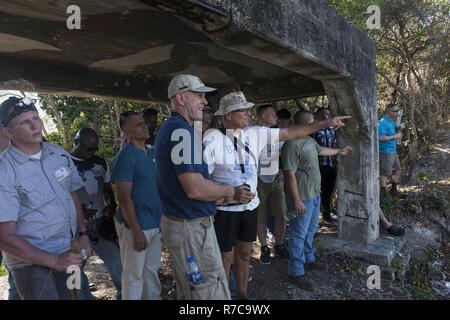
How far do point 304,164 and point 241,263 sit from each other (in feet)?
4.40

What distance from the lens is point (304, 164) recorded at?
3.96 metres

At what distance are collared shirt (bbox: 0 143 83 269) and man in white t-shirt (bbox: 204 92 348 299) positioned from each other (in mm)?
1060

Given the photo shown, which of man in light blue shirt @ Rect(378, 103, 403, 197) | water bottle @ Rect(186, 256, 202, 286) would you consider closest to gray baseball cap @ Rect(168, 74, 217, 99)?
water bottle @ Rect(186, 256, 202, 286)

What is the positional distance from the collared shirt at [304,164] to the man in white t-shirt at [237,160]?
0.62 m

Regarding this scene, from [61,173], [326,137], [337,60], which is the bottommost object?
[61,173]

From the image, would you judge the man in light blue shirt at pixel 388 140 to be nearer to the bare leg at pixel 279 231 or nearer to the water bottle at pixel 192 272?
the bare leg at pixel 279 231

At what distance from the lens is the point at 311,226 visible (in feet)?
13.7

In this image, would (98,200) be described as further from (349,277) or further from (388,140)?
(388,140)

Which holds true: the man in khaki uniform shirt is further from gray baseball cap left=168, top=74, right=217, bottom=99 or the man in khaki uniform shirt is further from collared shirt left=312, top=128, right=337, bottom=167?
collared shirt left=312, top=128, right=337, bottom=167

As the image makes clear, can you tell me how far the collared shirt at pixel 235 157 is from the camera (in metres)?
2.87

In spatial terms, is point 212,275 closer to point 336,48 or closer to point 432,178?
point 336,48

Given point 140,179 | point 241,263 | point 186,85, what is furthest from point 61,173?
point 241,263

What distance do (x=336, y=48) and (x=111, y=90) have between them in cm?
291

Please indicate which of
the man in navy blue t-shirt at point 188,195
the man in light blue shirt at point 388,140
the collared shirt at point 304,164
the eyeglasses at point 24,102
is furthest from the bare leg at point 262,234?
the eyeglasses at point 24,102
